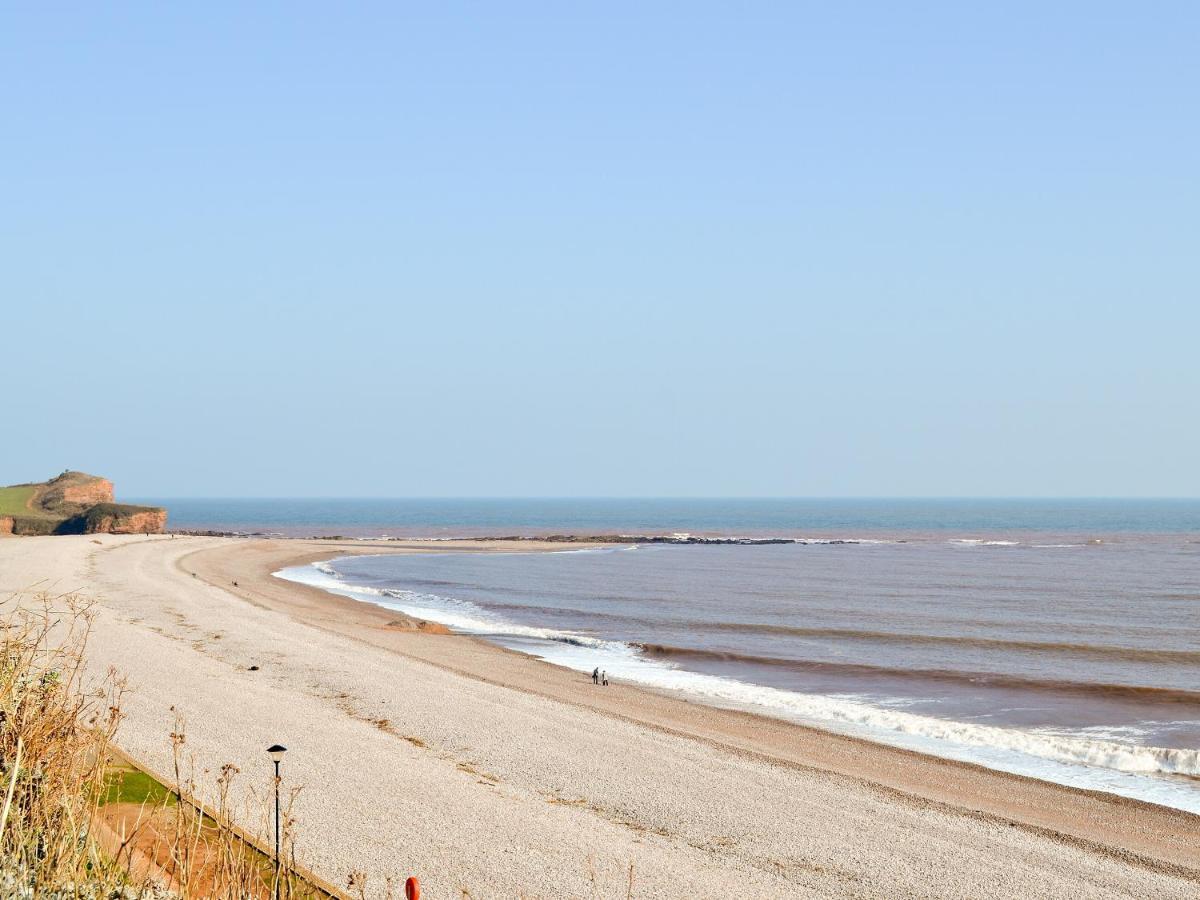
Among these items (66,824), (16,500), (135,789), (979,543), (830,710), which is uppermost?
(16,500)

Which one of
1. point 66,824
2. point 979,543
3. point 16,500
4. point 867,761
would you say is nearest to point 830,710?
point 867,761

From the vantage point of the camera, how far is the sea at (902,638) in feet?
65.6

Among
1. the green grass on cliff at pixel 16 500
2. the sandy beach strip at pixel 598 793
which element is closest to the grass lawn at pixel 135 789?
the sandy beach strip at pixel 598 793

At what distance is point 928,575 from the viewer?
195ft

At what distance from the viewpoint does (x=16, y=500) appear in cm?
8950

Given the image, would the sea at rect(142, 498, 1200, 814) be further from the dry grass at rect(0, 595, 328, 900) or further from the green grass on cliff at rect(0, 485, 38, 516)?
the green grass on cliff at rect(0, 485, 38, 516)

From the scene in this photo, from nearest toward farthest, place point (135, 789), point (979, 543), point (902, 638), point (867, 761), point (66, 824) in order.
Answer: point (66, 824)
point (135, 789)
point (867, 761)
point (902, 638)
point (979, 543)

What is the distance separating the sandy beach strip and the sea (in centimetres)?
216

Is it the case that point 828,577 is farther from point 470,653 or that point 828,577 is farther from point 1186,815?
point 1186,815

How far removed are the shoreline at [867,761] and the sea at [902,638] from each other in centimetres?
78

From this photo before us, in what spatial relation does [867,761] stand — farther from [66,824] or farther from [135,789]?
[66,824]

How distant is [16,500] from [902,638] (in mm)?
79468

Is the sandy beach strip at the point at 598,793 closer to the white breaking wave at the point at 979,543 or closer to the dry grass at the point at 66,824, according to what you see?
the dry grass at the point at 66,824

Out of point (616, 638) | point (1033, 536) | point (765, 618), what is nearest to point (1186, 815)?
point (616, 638)
